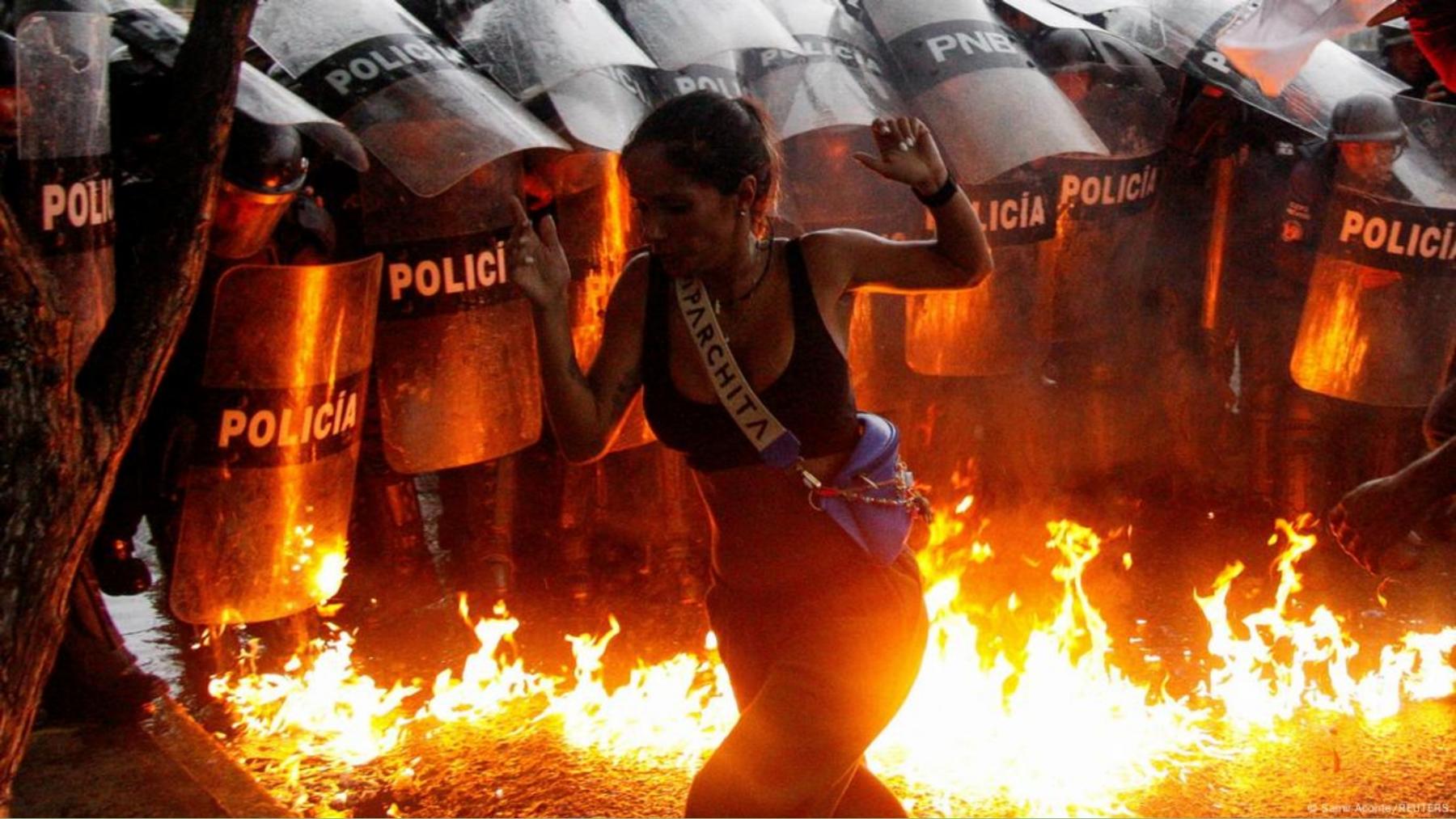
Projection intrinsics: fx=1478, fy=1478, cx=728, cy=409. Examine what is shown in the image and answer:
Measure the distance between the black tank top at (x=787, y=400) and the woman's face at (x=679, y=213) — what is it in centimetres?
14

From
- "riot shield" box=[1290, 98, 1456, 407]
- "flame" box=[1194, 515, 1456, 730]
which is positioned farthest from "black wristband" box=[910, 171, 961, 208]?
"riot shield" box=[1290, 98, 1456, 407]

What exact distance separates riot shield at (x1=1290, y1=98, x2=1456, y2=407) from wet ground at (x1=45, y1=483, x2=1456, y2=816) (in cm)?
92

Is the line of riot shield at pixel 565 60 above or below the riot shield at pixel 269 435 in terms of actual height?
above

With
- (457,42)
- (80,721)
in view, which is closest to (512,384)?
(457,42)

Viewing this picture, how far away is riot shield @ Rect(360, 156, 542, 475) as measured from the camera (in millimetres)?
4402

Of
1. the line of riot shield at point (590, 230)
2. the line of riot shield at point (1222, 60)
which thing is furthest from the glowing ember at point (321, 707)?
the line of riot shield at point (1222, 60)

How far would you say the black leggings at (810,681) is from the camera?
8.71 ft

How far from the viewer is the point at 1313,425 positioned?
250 inches

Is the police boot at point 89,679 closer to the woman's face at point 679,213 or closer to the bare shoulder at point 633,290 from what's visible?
the bare shoulder at point 633,290

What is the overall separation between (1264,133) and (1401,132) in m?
0.74

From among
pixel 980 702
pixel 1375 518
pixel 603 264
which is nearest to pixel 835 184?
pixel 603 264

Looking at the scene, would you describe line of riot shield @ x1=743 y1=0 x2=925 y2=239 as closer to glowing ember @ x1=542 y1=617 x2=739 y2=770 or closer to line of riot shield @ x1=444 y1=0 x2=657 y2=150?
line of riot shield @ x1=444 y1=0 x2=657 y2=150

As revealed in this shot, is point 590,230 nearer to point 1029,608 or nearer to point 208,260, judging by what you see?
point 208,260

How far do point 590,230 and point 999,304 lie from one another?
1.64 metres
